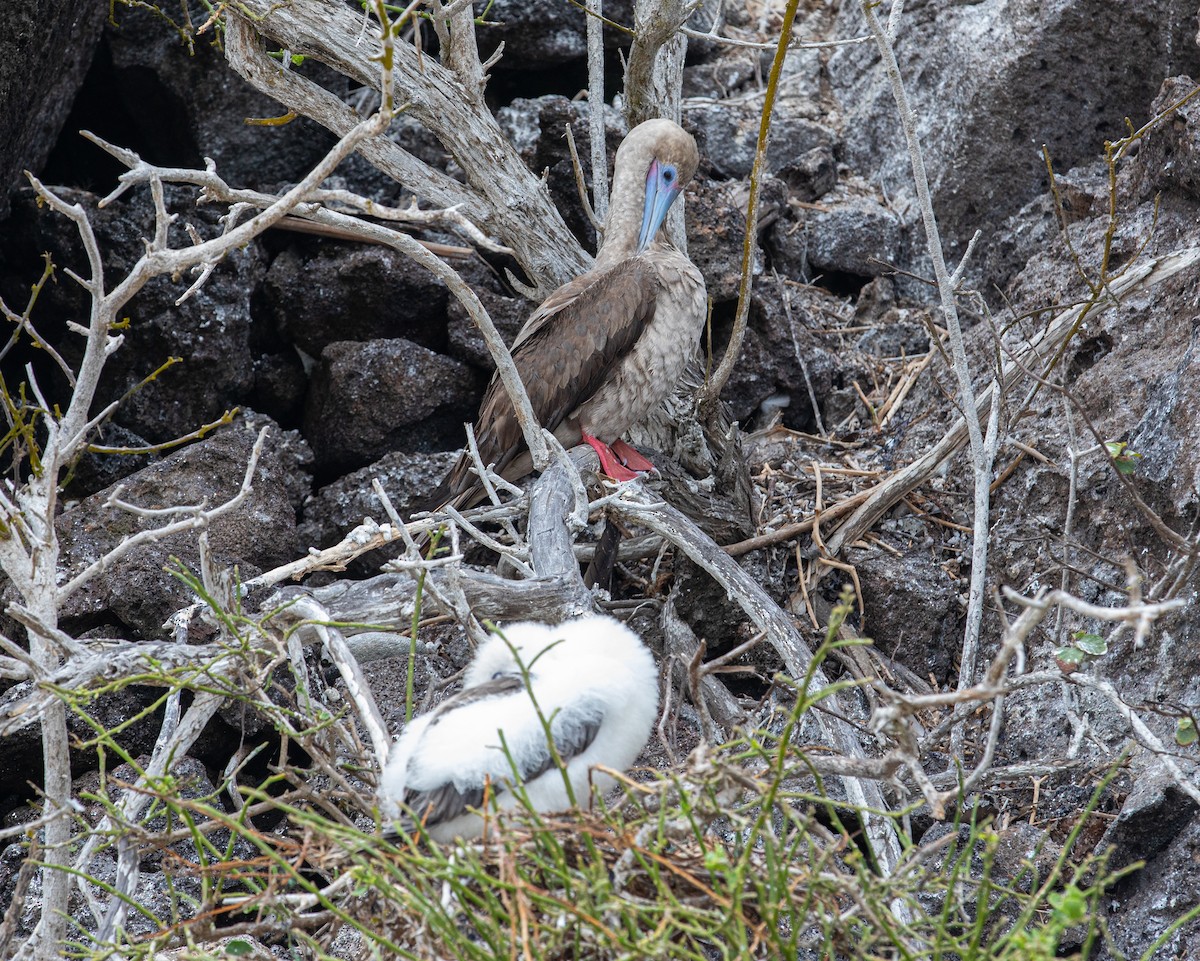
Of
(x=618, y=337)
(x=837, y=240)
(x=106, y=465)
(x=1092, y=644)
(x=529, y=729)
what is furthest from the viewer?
(x=837, y=240)

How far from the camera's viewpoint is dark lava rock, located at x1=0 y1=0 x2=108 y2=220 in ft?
15.6

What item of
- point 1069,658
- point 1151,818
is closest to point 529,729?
point 1069,658

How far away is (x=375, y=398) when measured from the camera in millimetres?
5426

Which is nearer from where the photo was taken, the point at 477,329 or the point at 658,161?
the point at 658,161

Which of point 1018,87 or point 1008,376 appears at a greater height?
point 1018,87

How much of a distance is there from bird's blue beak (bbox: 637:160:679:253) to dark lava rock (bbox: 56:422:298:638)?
70.0 inches

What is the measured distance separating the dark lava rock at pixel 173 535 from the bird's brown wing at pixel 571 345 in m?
0.66

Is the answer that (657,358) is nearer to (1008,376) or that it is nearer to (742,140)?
(1008,376)

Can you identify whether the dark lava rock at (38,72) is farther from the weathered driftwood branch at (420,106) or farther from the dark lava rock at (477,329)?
the dark lava rock at (477,329)

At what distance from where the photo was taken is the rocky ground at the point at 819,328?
13.6 feet

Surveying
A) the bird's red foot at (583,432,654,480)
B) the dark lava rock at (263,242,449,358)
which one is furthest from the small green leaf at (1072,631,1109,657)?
the dark lava rock at (263,242,449,358)

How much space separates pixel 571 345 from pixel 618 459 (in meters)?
0.51

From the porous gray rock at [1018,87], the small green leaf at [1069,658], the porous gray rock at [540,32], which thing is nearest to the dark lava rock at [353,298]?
the porous gray rock at [540,32]

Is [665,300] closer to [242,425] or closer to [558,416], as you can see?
[558,416]
